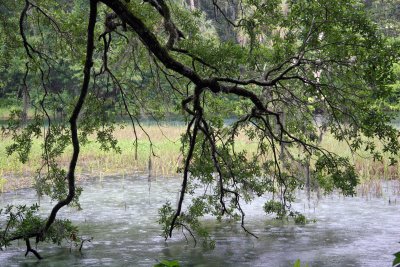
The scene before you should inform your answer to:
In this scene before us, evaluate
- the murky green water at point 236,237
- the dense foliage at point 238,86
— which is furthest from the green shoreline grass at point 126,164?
the dense foliage at point 238,86

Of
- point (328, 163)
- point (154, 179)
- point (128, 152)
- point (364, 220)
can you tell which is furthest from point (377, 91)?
point (128, 152)

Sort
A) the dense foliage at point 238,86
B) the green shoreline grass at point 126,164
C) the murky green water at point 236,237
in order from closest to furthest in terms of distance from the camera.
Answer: the dense foliage at point 238,86 < the murky green water at point 236,237 < the green shoreline grass at point 126,164

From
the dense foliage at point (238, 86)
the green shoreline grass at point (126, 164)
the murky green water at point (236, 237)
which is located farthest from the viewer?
the green shoreline grass at point (126, 164)

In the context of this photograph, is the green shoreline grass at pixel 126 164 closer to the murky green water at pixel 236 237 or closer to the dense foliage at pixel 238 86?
the murky green water at pixel 236 237

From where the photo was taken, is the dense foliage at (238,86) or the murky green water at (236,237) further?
the murky green water at (236,237)

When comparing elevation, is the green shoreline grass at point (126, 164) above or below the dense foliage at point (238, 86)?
below

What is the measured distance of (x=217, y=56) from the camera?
7477 millimetres

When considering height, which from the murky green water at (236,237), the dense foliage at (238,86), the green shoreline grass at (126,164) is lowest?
the murky green water at (236,237)

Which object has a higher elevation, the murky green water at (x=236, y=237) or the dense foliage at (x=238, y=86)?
the dense foliage at (x=238, y=86)

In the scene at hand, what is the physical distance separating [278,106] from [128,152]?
1036 cm

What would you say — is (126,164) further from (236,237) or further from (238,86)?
(238,86)

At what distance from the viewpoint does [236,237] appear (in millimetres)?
9875

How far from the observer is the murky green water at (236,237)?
8.43 metres

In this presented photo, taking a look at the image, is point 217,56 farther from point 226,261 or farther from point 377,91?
point 226,261
